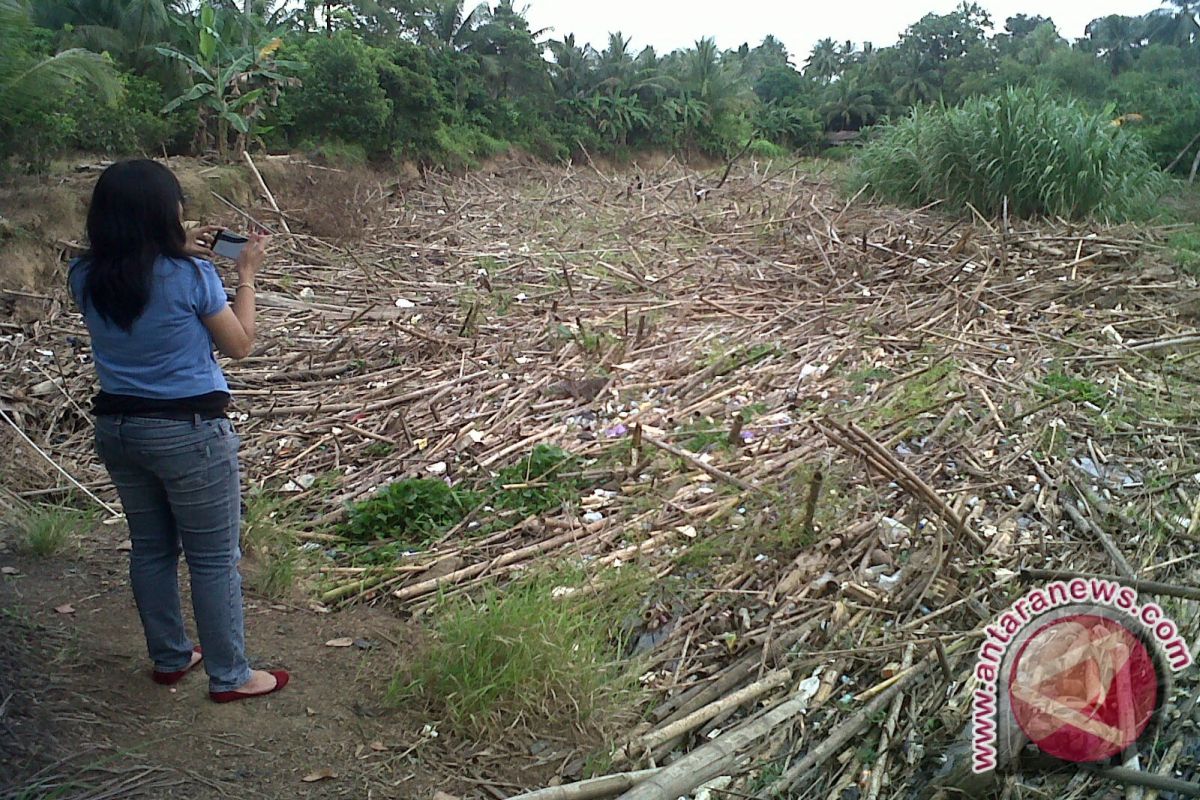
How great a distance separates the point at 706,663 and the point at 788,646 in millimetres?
279

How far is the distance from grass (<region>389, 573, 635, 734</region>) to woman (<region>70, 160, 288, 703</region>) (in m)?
0.54

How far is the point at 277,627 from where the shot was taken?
3213 mm

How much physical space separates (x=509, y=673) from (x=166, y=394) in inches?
49.5

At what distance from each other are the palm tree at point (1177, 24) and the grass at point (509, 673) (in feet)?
66.4

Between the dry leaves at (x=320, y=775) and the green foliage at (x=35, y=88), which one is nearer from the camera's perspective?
the dry leaves at (x=320, y=775)

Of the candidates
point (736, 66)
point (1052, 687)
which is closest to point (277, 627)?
point (1052, 687)

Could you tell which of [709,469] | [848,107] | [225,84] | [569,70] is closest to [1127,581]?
[709,469]

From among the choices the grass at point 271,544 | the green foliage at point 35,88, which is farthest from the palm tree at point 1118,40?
the grass at point 271,544

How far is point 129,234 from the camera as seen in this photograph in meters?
2.22

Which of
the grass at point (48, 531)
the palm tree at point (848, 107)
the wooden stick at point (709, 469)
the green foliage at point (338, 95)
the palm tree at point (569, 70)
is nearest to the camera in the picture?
the grass at point (48, 531)

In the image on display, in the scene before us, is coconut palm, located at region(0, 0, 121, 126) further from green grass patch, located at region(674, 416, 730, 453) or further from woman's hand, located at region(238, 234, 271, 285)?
green grass patch, located at region(674, 416, 730, 453)

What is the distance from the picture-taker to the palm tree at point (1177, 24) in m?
18.3

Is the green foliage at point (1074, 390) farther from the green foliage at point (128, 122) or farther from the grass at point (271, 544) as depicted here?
the green foliage at point (128, 122)

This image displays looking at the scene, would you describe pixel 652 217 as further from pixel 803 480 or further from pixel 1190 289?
pixel 803 480
